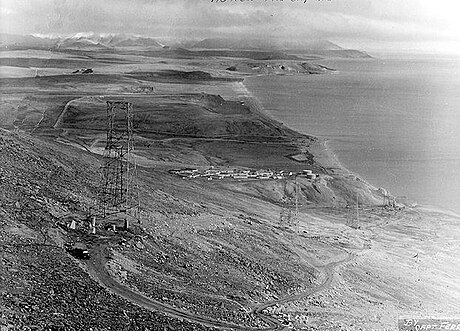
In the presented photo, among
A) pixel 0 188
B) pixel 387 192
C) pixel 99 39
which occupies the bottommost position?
pixel 387 192

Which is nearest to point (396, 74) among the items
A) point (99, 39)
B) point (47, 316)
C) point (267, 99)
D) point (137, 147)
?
point (267, 99)

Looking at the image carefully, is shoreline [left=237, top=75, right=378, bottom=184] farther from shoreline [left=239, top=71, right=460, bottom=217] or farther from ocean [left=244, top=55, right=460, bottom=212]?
ocean [left=244, top=55, right=460, bottom=212]

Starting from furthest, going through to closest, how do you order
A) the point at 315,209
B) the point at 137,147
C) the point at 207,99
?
1. the point at 207,99
2. the point at 137,147
3. the point at 315,209

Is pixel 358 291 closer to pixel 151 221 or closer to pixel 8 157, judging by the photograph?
pixel 151 221

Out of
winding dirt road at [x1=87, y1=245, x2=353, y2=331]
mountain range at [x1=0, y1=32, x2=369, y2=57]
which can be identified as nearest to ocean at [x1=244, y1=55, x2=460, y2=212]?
mountain range at [x1=0, y1=32, x2=369, y2=57]

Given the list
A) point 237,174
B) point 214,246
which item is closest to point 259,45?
point 237,174

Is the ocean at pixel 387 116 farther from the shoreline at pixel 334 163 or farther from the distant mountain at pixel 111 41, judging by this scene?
the distant mountain at pixel 111 41

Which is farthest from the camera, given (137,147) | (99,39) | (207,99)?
(207,99)

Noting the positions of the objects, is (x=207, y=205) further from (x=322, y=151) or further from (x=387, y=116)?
(x=387, y=116)
